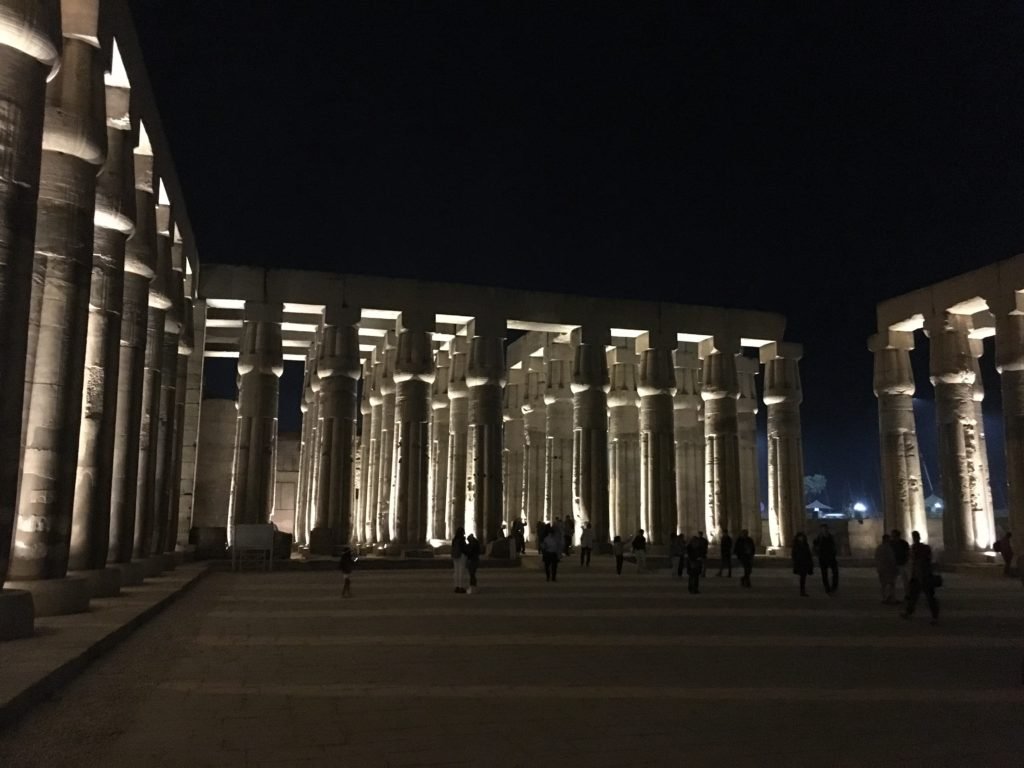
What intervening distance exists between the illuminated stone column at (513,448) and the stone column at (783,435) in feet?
37.6

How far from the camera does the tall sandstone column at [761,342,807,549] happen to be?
33.1 meters

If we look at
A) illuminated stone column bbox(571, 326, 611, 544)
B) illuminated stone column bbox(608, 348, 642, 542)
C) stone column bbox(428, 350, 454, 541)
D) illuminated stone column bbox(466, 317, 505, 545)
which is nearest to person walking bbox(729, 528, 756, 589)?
illuminated stone column bbox(571, 326, 611, 544)

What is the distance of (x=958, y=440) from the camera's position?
2733 centimetres

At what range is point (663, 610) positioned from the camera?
46.2 feet

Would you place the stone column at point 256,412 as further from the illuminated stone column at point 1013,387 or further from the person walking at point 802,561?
the illuminated stone column at point 1013,387

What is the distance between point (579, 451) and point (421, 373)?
21.9 ft

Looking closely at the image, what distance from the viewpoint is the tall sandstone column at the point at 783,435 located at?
33.1 m

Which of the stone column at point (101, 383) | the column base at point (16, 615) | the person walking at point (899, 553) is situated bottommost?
the column base at point (16, 615)

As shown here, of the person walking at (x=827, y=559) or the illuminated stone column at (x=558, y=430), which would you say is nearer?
the person walking at (x=827, y=559)

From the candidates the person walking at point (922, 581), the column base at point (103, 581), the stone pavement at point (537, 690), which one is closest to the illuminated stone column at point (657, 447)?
the stone pavement at point (537, 690)

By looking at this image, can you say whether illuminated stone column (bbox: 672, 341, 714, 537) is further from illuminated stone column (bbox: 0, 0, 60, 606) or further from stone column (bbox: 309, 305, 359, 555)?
illuminated stone column (bbox: 0, 0, 60, 606)

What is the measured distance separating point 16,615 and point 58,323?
13.5 feet

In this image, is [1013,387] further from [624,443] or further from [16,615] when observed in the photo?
[16,615]

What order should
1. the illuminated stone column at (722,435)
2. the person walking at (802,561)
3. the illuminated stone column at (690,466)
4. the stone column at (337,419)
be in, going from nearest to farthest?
the person walking at (802,561)
the stone column at (337,419)
the illuminated stone column at (722,435)
the illuminated stone column at (690,466)
